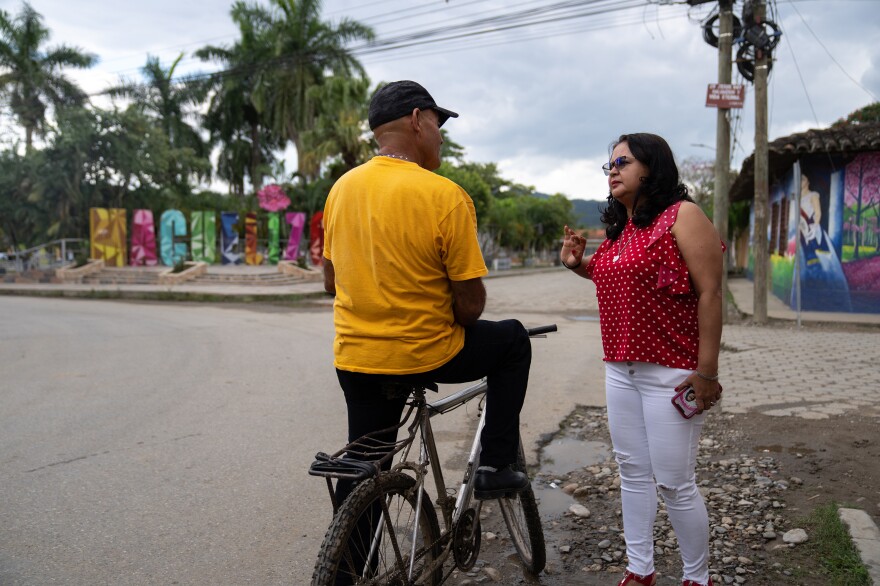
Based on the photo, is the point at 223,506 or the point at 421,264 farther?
the point at 223,506

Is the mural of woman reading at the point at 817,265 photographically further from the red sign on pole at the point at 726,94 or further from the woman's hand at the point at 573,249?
the woman's hand at the point at 573,249

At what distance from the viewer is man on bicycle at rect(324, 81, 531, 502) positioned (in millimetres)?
2279

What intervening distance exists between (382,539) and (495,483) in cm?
53

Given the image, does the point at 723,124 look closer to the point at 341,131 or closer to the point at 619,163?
the point at 619,163

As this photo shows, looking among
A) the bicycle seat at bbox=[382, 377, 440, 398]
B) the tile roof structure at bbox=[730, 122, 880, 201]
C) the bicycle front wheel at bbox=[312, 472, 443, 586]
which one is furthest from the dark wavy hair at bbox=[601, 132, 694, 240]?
the tile roof structure at bbox=[730, 122, 880, 201]

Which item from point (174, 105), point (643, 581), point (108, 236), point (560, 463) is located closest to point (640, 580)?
point (643, 581)

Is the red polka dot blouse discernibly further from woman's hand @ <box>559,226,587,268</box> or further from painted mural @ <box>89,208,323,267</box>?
painted mural @ <box>89,208,323,267</box>

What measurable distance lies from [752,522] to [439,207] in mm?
2507

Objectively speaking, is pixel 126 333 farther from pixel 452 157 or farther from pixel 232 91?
pixel 452 157

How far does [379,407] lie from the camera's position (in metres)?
2.47

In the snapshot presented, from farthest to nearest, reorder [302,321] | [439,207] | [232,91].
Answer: [232,91] → [302,321] → [439,207]

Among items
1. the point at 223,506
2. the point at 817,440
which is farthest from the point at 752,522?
the point at 223,506

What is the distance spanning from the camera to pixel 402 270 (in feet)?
7.55

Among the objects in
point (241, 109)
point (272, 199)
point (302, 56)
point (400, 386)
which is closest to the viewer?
point (400, 386)
